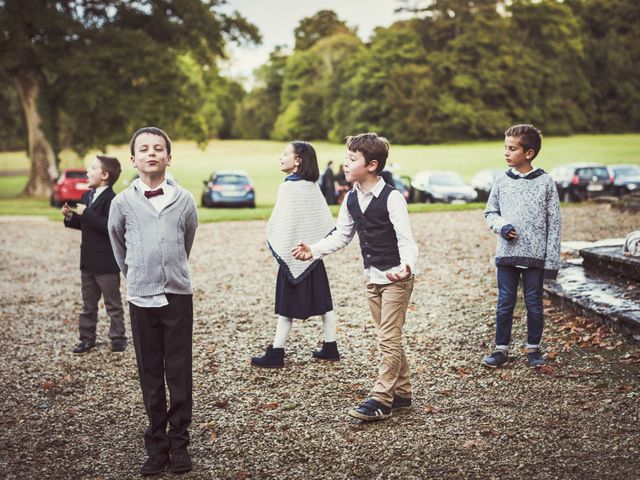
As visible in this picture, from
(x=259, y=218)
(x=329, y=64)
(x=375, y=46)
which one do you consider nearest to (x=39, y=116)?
(x=259, y=218)

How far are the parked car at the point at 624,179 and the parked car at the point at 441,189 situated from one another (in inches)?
204

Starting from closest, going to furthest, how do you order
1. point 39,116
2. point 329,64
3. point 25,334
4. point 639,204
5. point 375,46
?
point 25,334 < point 639,204 < point 39,116 < point 375,46 < point 329,64

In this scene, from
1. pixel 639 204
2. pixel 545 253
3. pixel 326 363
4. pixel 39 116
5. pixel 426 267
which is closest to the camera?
pixel 545 253

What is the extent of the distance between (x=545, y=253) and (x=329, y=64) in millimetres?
76058

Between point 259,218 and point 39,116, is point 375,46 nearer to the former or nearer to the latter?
point 39,116

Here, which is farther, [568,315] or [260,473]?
[568,315]

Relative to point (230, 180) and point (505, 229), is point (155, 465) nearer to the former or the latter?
point (505, 229)

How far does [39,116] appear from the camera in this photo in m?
31.8

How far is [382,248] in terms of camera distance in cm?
445

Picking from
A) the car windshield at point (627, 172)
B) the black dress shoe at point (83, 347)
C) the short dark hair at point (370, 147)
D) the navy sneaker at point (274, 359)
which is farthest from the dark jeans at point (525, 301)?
the car windshield at point (627, 172)

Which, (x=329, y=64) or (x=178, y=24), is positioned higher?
(x=329, y=64)

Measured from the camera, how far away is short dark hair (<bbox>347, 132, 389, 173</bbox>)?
14.6 feet

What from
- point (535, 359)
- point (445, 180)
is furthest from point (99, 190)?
point (445, 180)

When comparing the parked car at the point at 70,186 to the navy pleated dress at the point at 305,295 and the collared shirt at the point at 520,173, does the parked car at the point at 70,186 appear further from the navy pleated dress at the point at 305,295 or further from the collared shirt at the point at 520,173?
the collared shirt at the point at 520,173
